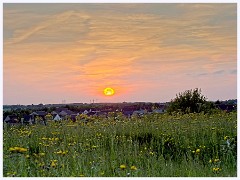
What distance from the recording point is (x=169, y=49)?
621 centimetres

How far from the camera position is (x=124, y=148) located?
19.2 ft

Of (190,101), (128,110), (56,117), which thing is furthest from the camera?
(190,101)

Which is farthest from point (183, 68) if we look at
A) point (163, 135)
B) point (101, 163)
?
point (101, 163)

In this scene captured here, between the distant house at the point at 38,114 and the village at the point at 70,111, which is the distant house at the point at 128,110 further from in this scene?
the distant house at the point at 38,114

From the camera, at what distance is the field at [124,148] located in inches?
186

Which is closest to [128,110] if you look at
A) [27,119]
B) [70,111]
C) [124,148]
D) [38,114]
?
[70,111]

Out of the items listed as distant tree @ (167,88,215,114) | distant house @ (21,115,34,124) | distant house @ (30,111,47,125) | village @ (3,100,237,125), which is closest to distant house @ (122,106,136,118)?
village @ (3,100,237,125)

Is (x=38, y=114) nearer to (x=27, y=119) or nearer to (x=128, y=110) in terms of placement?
(x=27, y=119)

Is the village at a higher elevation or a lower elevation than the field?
higher

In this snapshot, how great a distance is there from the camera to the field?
471 centimetres

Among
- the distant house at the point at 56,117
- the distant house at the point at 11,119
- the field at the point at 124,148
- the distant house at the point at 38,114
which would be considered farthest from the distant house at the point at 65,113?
the distant house at the point at 11,119

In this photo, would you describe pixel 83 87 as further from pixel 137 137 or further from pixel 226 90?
pixel 226 90

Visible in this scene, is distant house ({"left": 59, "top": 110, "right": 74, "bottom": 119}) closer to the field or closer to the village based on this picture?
the village

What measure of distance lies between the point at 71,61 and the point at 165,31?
1432 mm
